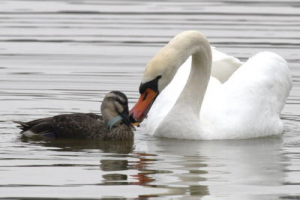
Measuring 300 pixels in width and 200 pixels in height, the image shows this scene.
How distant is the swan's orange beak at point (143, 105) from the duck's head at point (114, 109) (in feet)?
2.72

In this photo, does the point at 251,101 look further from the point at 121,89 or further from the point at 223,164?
the point at 121,89

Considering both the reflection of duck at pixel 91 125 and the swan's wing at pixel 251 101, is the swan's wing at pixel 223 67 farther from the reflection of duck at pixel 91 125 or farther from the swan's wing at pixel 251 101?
the reflection of duck at pixel 91 125

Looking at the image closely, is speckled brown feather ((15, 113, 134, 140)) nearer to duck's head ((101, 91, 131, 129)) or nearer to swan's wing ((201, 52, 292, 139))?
duck's head ((101, 91, 131, 129))

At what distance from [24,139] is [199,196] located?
11.8 ft

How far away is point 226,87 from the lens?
1378 cm

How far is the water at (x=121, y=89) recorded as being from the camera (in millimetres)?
10195

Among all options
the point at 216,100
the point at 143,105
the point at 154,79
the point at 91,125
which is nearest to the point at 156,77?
the point at 154,79

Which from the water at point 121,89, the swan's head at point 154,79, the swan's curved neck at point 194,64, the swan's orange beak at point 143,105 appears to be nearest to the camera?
the water at point 121,89

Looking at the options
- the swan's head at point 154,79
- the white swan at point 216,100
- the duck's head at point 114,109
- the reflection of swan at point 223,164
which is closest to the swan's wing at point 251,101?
the white swan at point 216,100

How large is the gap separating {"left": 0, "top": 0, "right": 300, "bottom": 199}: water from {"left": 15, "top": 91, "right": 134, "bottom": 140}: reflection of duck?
0.44 feet

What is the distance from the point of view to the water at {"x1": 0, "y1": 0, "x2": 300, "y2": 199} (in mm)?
10195

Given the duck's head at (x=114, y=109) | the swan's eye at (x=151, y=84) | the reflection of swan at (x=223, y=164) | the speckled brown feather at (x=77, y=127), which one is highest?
the swan's eye at (x=151, y=84)

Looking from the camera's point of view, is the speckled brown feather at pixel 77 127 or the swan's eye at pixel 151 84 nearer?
the swan's eye at pixel 151 84

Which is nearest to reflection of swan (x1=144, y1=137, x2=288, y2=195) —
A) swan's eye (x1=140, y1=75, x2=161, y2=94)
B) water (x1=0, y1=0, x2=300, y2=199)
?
water (x1=0, y1=0, x2=300, y2=199)
